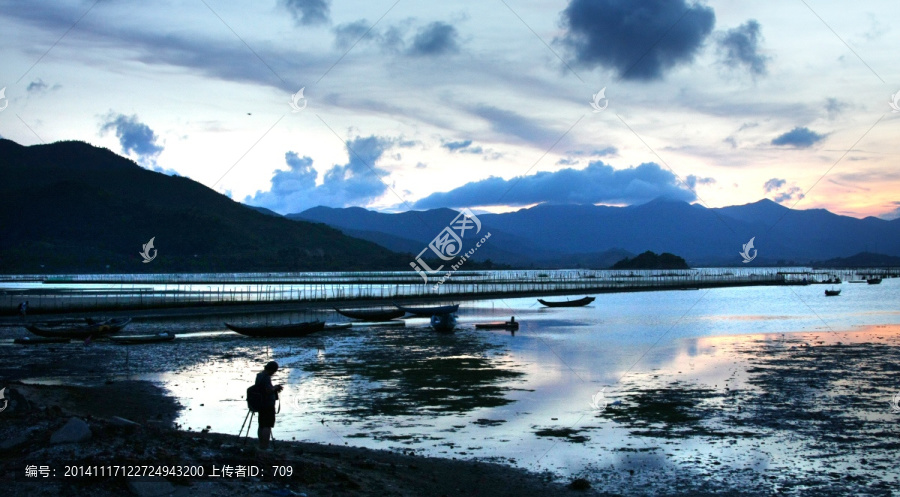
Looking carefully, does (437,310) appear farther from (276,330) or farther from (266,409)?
(266,409)

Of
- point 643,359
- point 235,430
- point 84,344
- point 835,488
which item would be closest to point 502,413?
point 235,430

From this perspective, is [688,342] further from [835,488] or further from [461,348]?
[835,488]

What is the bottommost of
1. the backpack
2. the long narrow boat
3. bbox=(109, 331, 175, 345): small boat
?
the long narrow boat

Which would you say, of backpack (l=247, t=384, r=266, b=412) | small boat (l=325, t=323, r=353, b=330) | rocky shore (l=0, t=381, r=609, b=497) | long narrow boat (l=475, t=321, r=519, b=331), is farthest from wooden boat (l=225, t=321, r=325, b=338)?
backpack (l=247, t=384, r=266, b=412)

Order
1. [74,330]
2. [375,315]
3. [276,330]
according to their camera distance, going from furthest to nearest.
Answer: [375,315]
[276,330]
[74,330]

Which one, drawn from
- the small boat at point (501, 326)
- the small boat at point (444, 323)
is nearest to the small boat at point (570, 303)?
the small boat at point (501, 326)

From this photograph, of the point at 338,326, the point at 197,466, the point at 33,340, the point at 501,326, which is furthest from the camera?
the point at 338,326

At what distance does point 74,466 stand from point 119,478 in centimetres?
80

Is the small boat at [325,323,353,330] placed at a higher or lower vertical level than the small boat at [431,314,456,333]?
lower

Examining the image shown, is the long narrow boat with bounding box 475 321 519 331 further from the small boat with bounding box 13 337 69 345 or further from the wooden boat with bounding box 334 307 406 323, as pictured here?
the small boat with bounding box 13 337 69 345

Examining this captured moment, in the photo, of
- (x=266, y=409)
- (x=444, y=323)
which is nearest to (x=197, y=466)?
(x=266, y=409)

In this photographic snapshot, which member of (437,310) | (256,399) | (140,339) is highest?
(256,399)

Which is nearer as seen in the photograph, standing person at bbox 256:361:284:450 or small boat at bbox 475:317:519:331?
standing person at bbox 256:361:284:450

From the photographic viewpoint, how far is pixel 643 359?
31719 mm
